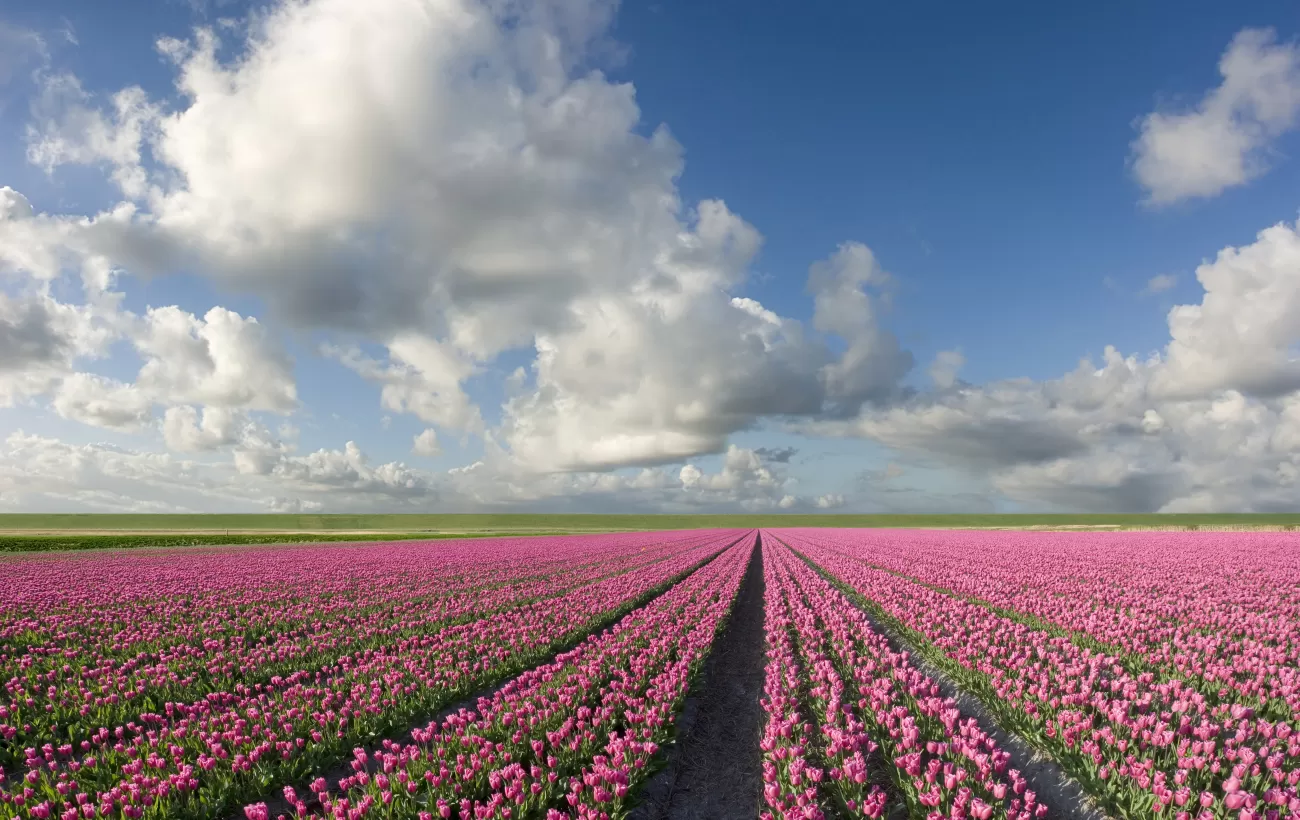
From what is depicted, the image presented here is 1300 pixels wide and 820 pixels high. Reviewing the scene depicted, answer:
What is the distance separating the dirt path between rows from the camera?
690 cm

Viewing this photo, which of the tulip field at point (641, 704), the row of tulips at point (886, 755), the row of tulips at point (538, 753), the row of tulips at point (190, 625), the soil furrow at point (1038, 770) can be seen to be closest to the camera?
the row of tulips at point (886, 755)

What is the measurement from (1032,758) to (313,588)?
73.7 feet

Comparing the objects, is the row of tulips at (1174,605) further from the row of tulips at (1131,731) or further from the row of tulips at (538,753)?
the row of tulips at (538,753)

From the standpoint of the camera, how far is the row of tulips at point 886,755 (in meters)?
5.48

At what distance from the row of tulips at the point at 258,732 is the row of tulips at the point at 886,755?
5.21m

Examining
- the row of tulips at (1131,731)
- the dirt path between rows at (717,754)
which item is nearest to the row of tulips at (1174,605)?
the row of tulips at (1131,731)

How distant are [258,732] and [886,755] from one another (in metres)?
7.34

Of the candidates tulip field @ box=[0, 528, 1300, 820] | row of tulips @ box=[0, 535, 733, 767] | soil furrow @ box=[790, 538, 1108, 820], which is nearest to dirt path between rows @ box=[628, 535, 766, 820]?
tulip field @ box=[0, 528, 1300, 820]

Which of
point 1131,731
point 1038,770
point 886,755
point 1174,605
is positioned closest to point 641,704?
point 886,755

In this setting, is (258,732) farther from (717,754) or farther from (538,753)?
(717,754)

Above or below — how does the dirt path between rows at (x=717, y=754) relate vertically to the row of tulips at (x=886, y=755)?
below

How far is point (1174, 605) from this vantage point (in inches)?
601

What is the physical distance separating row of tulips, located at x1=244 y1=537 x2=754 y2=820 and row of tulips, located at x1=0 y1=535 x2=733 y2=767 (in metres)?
4.69

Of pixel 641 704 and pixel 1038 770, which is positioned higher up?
pixel 641 704
